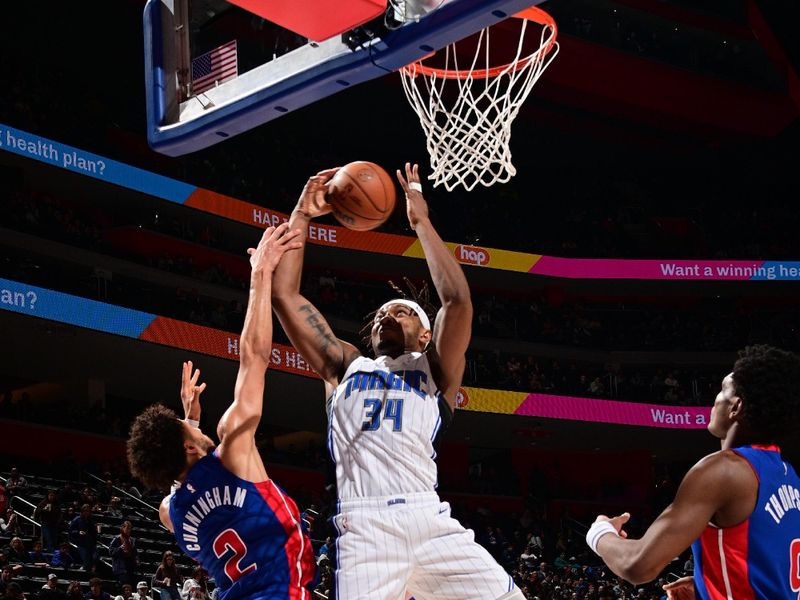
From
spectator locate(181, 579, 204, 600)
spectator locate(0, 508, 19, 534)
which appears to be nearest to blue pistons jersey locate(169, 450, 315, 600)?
spectator locate(181, 579, 204, 600)

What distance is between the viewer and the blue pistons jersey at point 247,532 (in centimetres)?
346

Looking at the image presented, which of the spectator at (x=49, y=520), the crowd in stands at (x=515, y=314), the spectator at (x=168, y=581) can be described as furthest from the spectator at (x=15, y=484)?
the crowd in stands at (x=515, y=314)

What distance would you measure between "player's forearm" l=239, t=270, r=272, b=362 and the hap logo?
18.1 metres

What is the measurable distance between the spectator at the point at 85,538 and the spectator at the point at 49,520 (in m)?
0.34

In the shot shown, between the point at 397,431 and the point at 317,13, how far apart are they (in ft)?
5.62

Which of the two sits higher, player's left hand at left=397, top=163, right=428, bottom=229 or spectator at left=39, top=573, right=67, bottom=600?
player's left hand at left=397, top=163, right=428, bottom=229

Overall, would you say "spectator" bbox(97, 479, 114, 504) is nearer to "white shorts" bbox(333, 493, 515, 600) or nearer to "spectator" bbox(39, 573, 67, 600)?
"spectator" bbox(39, 573, 67, 600)

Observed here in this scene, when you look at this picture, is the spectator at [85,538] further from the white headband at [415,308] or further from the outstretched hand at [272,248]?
the outstretched hand at [272,248]

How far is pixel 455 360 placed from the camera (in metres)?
4.06

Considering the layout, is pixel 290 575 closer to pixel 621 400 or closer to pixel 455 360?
pixel 455 360

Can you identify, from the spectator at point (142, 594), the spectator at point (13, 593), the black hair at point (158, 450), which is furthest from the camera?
the spectator at point (142, 594)

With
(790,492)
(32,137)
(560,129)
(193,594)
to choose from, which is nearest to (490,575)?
(790,492)

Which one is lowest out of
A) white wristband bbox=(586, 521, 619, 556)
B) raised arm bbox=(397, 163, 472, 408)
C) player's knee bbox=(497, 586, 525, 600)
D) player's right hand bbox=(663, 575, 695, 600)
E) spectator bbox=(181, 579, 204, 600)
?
player's right hand bbox=(663, 575, 695, 600)

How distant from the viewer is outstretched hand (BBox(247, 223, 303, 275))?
367cm
